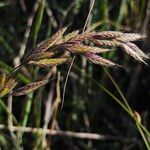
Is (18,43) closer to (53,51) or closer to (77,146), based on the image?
(77,146)

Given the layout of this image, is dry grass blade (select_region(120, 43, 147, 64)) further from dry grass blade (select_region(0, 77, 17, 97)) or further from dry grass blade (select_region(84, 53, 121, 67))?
dry grass blade (select_region(0, 77, 17, 97))

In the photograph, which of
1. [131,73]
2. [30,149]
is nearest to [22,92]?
[30,149]

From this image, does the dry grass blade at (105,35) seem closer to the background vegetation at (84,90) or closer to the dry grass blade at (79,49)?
the dry grass blade at (79,49)

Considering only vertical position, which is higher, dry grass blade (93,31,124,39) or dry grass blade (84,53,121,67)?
dry grass blade (93,31,124,39)

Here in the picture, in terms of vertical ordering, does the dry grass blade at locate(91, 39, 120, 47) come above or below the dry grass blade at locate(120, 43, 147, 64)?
above

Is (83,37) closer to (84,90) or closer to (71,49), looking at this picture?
(71,49)

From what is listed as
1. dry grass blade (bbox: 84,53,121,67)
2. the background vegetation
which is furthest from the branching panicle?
the background vegetation

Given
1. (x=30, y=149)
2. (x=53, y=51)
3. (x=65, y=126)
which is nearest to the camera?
(x=53, y=51)

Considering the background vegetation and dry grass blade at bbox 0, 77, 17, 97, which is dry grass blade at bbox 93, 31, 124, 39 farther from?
the background vegetation

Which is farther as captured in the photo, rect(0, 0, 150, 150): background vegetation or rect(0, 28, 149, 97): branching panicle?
rect(0, 0, 150, 150): background vegetation

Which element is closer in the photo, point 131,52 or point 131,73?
point 131,52

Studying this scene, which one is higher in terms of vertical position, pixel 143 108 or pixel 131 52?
pixel 131 52
